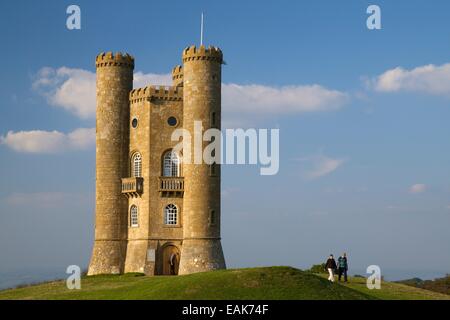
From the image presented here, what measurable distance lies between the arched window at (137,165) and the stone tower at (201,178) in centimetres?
454

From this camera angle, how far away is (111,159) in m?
68.0

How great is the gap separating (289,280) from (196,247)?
19.9 metres

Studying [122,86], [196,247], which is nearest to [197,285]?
[196,247]

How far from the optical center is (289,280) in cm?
4444

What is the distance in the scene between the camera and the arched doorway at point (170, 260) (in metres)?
65.6

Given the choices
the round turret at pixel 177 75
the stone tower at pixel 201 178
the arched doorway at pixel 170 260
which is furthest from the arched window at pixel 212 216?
the round turret at pixel 177 75

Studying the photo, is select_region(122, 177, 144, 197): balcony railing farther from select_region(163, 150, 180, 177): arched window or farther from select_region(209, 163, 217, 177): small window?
select_region(209, 163, 217, 177): small window

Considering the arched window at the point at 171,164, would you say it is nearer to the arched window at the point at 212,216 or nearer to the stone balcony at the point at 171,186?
the stone balcony at the point at 171,186

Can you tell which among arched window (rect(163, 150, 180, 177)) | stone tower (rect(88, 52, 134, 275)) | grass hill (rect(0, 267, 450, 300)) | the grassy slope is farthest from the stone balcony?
the grassy slope

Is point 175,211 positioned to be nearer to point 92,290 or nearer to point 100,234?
point 100,234

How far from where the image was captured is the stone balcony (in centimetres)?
6519

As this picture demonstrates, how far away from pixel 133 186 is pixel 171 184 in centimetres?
330
